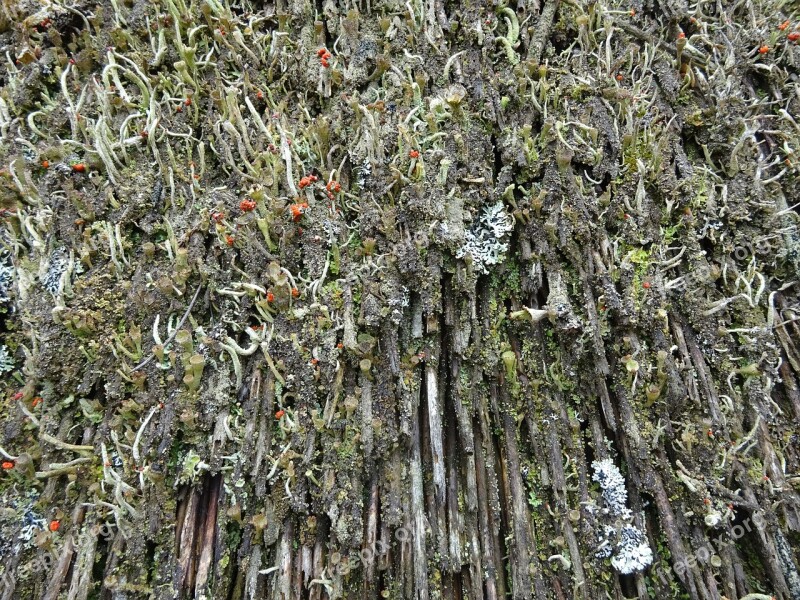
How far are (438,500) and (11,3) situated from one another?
370 cm

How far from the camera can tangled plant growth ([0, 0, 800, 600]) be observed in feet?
6.23

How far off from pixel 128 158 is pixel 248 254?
3.02 feet

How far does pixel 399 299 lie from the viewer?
213cm

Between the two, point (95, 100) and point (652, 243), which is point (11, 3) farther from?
point (652, 243)

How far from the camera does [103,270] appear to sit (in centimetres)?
225

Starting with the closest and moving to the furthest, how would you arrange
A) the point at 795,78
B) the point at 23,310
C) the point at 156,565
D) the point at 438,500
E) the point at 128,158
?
the point at 156,565
the point at 438,500
the point at 23,310
the point at 128,158
the point at 795,78

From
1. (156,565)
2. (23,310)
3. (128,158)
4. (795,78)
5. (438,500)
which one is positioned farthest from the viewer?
(795,78)

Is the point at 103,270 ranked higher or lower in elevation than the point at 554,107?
lower

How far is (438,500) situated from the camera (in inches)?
77.8

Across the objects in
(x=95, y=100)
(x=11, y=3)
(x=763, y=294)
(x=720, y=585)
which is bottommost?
(x=720, y=585)

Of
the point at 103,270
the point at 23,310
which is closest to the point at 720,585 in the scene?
the point at 103,270

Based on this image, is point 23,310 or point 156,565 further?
point 23,310

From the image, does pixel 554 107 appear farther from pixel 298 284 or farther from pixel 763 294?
pixel 298 284

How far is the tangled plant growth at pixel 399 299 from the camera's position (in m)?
1.90
